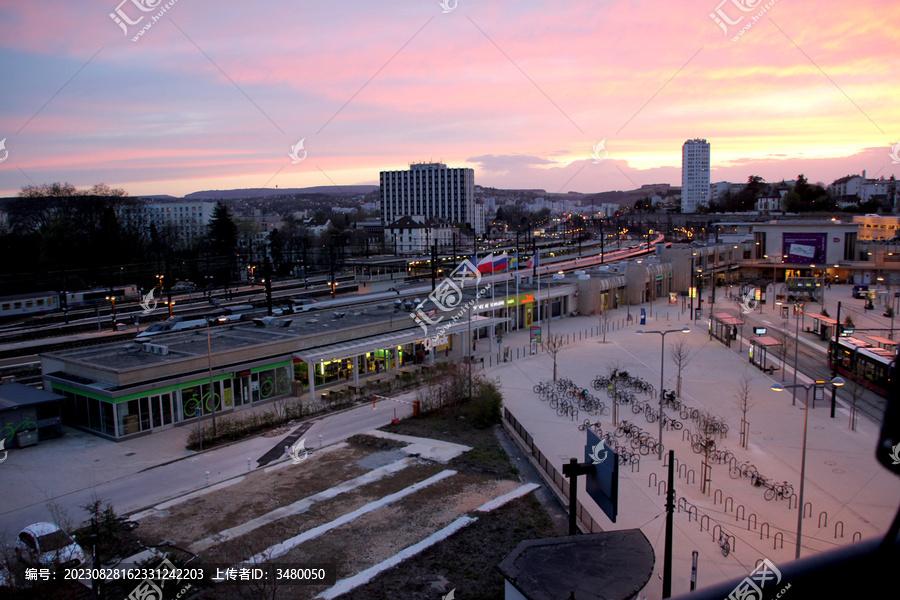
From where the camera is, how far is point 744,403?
860 inches

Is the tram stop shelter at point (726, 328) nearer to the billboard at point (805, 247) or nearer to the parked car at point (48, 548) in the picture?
the billboard at point (805, 247)

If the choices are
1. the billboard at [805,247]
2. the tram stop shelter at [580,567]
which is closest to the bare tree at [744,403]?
the tram stop shelter at [580,567]

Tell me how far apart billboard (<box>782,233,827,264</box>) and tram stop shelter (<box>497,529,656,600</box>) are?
202 feet

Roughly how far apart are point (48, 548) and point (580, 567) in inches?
403

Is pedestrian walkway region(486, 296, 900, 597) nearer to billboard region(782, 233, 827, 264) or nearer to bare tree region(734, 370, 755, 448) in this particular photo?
bare tree region(734, 370, 755, 448)

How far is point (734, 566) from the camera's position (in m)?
12.8

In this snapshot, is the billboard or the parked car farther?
the billboard

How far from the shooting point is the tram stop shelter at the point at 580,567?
9469 millimetres

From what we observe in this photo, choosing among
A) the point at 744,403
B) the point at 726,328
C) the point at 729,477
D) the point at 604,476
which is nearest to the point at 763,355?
the point at 726,328

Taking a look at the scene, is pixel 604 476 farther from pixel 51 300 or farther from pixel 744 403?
pixel 51 300

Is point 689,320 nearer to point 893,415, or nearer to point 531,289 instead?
point 531,289

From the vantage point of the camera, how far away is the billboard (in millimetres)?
62281

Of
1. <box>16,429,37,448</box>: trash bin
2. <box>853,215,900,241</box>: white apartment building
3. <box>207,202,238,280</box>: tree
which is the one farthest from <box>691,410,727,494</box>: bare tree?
<box>853,215,900,241</box>: white apartment building

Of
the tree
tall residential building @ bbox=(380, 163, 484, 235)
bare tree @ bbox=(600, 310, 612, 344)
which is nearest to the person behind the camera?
bare tree @ bbox=(600, 310, 612, 344)
